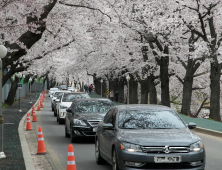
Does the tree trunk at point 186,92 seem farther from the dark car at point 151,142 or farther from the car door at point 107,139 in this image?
the dark car at point 151,142

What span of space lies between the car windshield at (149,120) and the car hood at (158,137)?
294mm

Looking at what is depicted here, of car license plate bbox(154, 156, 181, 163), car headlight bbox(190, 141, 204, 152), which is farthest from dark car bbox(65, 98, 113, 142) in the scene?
car license plate bbox(154, 156, 181, 163)

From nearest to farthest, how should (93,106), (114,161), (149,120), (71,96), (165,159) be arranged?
1. (165,159)
2. (114,161)
3. (149,120)
4. (93,106)
5. (71,96)

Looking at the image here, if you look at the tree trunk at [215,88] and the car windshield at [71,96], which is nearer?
the car windshield at [71,96]

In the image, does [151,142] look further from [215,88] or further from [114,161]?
[215,88]

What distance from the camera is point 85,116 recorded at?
17.2m

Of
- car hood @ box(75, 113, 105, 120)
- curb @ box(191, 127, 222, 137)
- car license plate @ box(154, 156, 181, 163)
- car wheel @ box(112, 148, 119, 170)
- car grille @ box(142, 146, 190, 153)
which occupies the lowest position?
curb @ box(191, 127, 222, 137)

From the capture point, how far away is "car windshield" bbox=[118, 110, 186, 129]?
10.6m

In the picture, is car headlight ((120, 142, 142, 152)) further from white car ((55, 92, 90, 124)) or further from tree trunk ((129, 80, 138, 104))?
tree trunk ((129, 80, 138, 104))

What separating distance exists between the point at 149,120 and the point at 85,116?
6.66m

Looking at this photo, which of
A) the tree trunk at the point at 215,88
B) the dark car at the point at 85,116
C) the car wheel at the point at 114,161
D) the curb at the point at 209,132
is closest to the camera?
the car wheel at the point at 114,161

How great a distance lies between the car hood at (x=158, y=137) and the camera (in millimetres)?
9406

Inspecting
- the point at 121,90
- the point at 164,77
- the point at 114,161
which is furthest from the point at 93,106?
the point at 121,90

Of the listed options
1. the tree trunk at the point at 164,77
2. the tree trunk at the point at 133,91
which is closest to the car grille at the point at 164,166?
the tree trunk at the point at 164,77
